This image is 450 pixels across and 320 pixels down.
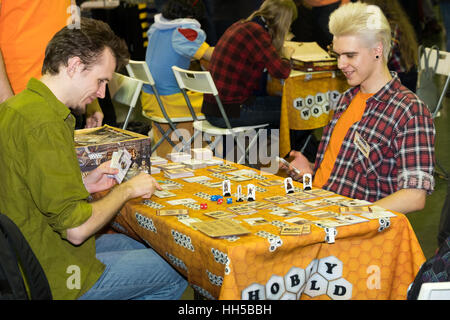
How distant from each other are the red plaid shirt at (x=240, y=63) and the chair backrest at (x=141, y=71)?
45cm

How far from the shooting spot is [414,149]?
6.86ft

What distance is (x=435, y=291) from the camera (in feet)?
4.00

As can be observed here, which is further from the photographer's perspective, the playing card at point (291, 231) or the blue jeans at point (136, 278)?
the blue jeans at point (136, 278)

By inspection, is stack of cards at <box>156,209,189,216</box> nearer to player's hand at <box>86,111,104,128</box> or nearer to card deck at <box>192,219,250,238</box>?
card deck at <box>192,219,250,238</box>

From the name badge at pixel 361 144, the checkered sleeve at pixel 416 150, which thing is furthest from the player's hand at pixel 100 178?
the checkered sleeve at pixel 416 150

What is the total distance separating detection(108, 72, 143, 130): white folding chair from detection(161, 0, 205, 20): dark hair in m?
0.78

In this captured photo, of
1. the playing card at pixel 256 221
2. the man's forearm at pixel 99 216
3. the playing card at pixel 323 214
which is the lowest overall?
the playing card at pixel 256 221

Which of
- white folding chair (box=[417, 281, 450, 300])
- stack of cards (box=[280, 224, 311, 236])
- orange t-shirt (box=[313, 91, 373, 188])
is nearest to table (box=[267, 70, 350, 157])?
orange t-shirt (box=[313, 91, 373, 188])

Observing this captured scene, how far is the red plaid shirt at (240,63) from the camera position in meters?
4.16

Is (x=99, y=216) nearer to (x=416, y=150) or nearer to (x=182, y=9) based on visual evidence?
(x=416, y=150)

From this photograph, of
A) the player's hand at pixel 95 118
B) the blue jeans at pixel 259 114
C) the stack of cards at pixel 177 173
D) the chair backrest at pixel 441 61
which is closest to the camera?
the stack of cards at pixel 177 173

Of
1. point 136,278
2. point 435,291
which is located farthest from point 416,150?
point 136,278

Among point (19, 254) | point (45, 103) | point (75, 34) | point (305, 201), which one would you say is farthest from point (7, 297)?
point (305, 201)

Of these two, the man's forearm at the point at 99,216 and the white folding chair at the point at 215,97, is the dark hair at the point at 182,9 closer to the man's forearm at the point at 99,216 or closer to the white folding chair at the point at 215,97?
the white folding chair at the point at 215,97
